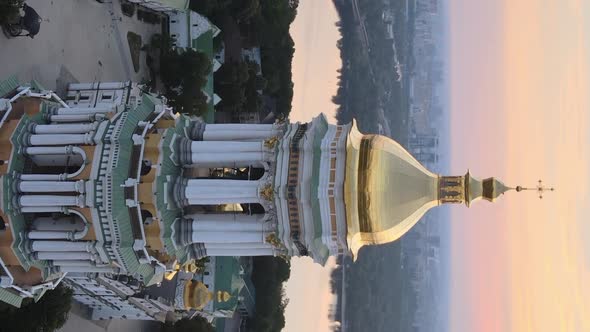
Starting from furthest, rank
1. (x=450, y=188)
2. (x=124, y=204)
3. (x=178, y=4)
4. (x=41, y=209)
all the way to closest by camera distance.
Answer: (x=178, y=4) < (x=450, y=188) < (x=41, y=209) < (x=124, y=204)

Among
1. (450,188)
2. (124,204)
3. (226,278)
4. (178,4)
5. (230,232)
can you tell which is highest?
(178,4)

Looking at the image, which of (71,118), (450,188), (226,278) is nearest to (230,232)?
(71,118)

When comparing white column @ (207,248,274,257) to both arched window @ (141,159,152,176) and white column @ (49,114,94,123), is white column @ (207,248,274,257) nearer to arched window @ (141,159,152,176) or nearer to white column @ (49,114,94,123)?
arched window @ (141,159,152,176)

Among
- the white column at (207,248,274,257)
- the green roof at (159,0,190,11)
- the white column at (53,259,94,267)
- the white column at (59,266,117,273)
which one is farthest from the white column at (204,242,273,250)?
the green roof at (159,0,190,11)

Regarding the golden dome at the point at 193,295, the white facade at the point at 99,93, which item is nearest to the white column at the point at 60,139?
the white facade at the point at 99,93

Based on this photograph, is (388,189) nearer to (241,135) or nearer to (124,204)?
(241,135)

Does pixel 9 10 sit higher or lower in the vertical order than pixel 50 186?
higher

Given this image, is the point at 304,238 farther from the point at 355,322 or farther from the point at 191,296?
the point at 355,322
